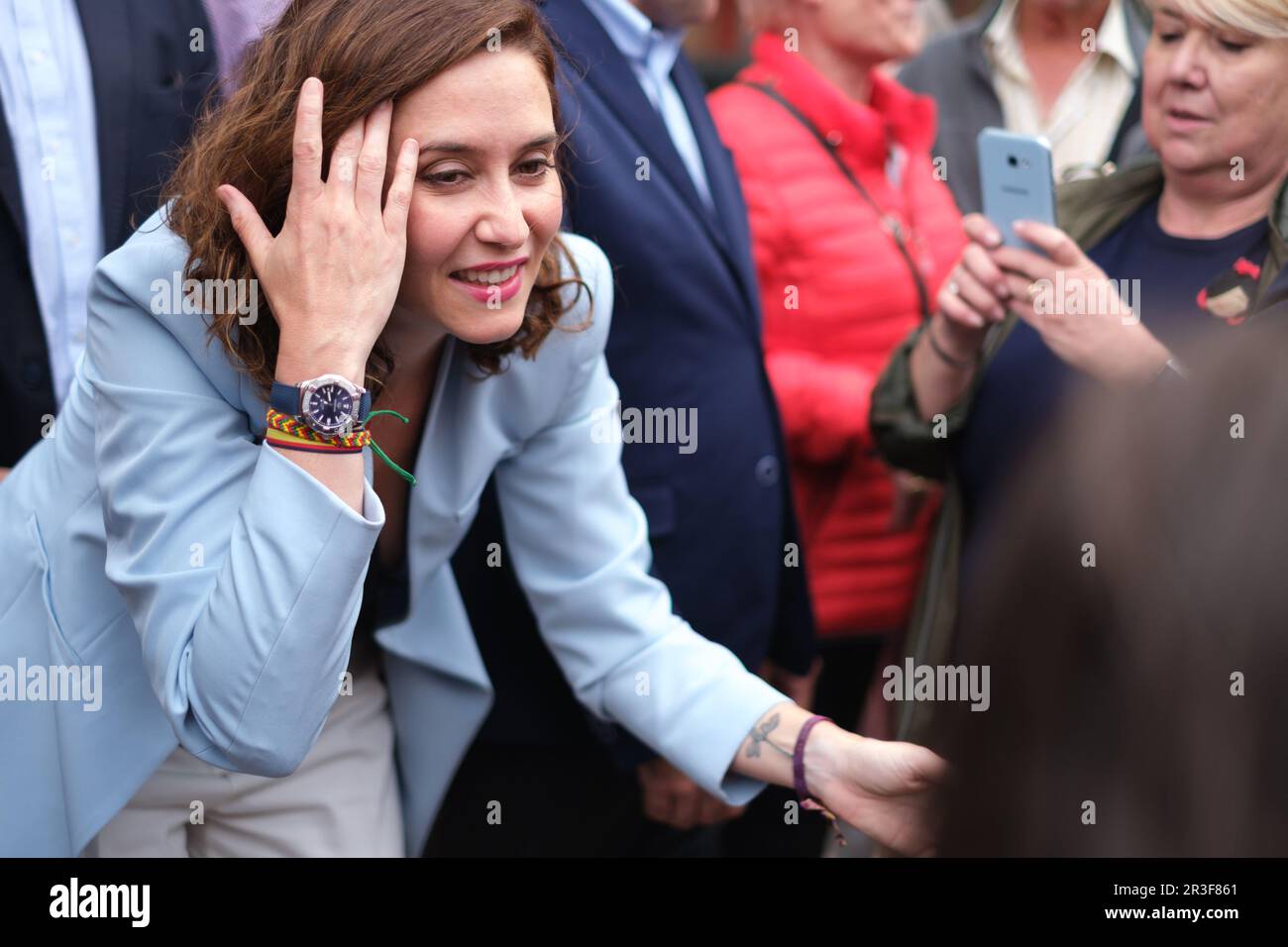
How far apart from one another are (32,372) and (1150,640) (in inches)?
81.8

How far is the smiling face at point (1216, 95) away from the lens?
8.43ft

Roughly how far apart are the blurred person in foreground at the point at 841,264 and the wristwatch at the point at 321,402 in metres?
1.60

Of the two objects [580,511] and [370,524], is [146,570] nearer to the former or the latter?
[370,524]

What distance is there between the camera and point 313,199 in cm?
176

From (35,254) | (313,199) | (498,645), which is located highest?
(35,254)

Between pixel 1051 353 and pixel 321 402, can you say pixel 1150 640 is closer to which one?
pixel 321 402

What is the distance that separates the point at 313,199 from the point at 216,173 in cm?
20

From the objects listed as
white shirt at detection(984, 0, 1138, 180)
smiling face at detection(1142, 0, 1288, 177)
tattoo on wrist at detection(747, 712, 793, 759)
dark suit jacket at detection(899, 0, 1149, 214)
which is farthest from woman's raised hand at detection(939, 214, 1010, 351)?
white shirt at detection(984, 0, 1138, 180)

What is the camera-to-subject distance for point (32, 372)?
2463mm

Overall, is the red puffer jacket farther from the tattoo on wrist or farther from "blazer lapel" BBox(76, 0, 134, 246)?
"blazer lapel" BBox(76, 0, 134, 246)

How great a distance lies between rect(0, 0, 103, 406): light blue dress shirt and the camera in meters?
2.40

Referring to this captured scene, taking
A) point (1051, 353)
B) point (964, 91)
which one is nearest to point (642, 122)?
point (1051, 353)

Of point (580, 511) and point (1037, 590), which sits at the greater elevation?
point (580, 511)

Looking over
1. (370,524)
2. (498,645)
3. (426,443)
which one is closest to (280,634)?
(370,524)
